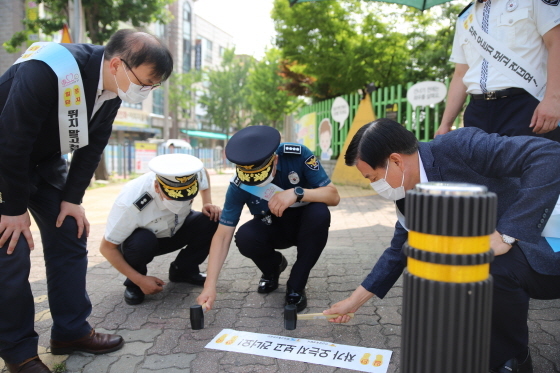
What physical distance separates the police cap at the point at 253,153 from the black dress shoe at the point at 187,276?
102 cm

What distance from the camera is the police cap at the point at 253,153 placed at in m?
2.36

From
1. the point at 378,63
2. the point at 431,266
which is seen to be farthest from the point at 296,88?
the point at 431,266

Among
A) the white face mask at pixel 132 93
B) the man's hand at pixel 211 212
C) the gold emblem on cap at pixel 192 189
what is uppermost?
the white face mask at pixel 132 93

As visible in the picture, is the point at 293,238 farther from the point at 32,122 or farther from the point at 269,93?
the point at 269,93

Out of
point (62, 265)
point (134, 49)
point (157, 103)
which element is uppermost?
point (157, 103)

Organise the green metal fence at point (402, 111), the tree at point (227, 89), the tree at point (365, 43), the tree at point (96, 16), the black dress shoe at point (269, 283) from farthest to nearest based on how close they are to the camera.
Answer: the tree at point (227, 89)
the tree at point (96, 16)
the tree at point (365, 43)
the green metal fence at point (402, 111)
the black dress shoe at point (269, 283)

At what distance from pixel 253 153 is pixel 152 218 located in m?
0.89

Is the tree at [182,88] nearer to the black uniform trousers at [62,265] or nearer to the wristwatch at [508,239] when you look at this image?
the black uniform trousers at [62,265]

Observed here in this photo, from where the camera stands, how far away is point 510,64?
2264 millimetres

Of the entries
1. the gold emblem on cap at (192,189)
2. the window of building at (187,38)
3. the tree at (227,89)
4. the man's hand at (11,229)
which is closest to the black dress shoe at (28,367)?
the man's hand at (11,229)

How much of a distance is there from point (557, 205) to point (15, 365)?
7.40ft

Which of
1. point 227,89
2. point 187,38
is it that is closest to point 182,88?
point 227,89

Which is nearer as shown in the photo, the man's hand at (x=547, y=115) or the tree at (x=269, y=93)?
the man's hand at (x=547, y=115)

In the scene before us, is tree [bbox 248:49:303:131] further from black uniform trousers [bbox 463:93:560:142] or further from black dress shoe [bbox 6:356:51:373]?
black dress shoe [bbox 6:356:51:373]
